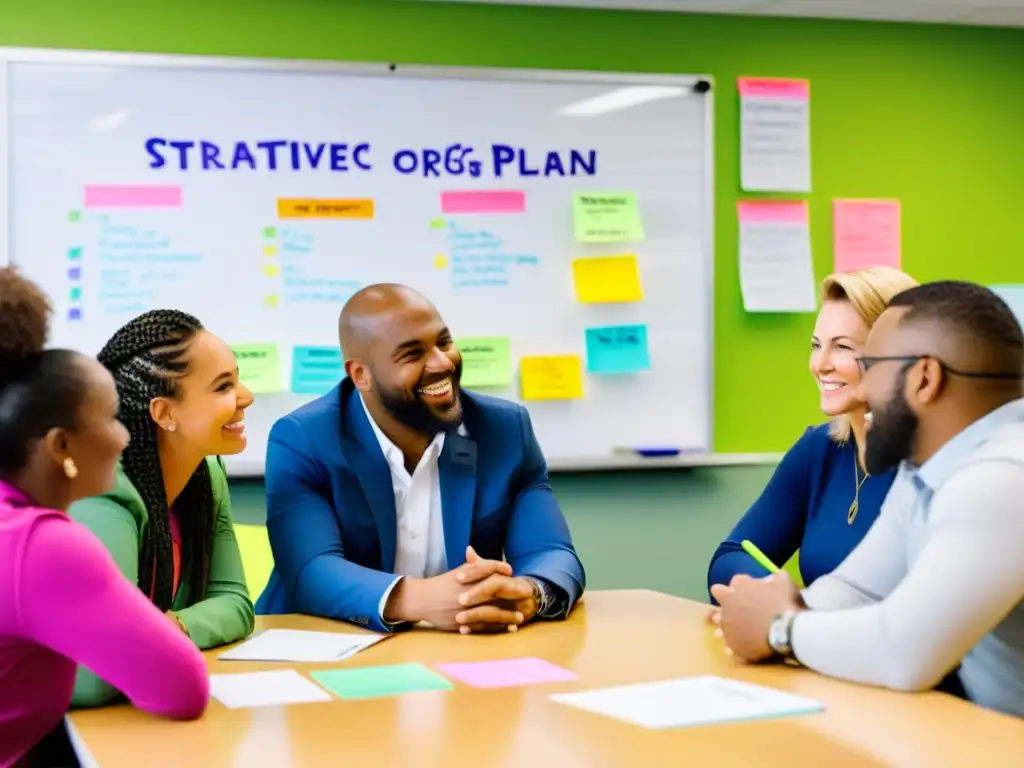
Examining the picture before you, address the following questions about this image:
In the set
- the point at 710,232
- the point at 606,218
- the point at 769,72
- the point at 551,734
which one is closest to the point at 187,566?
the point at 551,734

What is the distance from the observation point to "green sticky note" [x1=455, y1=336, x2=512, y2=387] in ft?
11.9

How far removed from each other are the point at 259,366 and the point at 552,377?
86 cm

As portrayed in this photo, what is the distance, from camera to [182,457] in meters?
2.10

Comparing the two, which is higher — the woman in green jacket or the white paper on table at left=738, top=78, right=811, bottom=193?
the white paper on table at left=738, top=78, right=811, bottom=193

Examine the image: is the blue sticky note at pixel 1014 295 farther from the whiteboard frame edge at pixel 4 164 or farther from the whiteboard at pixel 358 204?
the whiteboard frame edge at pixel 4 164

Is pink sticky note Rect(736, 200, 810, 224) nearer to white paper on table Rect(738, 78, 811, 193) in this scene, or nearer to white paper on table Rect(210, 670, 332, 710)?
white paper on table Rect(738, 78, 811, 193)

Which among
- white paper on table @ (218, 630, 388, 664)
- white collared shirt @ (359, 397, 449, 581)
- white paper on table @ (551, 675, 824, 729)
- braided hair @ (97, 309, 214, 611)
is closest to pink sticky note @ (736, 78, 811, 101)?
white collared shirt @ (359, 397, 449, 581)

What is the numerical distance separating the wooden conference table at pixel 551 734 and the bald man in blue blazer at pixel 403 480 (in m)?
0.52

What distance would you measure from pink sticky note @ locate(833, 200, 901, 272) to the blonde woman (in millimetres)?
1367

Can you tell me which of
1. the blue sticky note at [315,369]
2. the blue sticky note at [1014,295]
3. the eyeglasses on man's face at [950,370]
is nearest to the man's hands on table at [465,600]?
the eyeglasses on man's face at [950,370]

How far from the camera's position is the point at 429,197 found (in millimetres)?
3605

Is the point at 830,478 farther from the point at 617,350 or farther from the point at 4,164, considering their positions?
the point at 4,164

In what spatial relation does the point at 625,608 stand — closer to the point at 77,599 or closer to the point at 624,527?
the point at 77,599

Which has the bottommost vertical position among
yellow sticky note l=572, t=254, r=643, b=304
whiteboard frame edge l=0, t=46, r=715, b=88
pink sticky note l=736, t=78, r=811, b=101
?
yellow sticky note l=572, t=254, r=643, b=304
